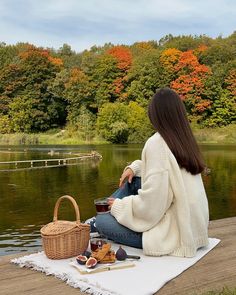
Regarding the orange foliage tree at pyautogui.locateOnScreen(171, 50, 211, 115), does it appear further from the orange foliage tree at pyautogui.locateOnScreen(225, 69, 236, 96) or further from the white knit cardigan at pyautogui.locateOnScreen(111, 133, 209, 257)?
the white knit cardigan at pyautogui.locateOnScreen(111, 133, 209, 257)

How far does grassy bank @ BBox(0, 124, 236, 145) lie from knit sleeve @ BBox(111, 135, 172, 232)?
34.0 m

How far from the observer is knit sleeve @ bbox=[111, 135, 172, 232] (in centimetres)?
288

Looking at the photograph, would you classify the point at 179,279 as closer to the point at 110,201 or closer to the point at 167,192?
the point at 167,192

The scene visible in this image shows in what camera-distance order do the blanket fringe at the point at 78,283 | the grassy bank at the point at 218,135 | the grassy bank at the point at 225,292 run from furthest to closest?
the grassy bank at the point at 218,135 < the blanket fringe at the point at 78,283 < the grassy bank at the point at 225,292

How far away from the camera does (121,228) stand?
3146mm

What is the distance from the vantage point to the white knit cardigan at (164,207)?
114 inches

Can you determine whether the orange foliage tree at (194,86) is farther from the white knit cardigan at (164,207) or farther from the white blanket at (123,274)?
the white blanket at (123,274)

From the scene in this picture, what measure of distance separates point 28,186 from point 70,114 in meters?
28.9

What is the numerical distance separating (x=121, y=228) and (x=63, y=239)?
1.39ft

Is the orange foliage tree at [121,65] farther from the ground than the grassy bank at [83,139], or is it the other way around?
the orange foliage tree at [121,65]

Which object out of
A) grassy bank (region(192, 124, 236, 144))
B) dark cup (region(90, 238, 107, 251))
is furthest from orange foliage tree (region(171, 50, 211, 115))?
dark cup (region(90, 238, 107, 251))

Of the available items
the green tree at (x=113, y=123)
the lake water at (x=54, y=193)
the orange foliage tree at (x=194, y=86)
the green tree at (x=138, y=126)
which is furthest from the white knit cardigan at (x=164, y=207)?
the orange foliage tree at (x=194, y=86)

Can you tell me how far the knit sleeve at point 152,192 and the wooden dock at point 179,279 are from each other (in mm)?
408

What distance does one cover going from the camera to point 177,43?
141ft
